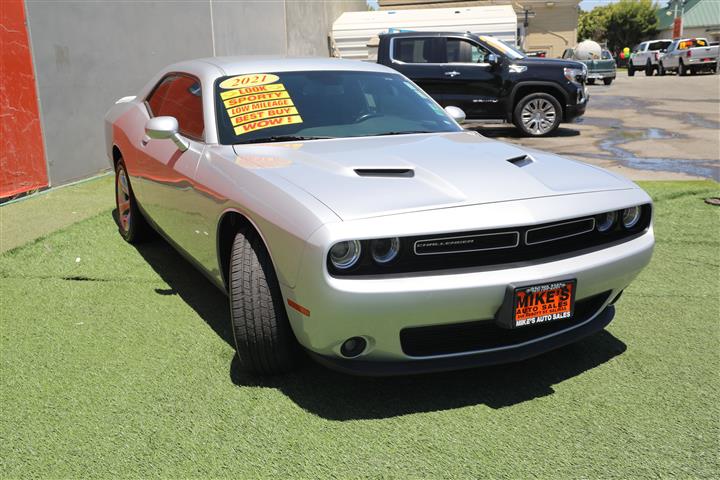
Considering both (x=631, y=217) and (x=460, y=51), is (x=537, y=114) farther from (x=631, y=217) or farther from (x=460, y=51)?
(x=631, y=217)

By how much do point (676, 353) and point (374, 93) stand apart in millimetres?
2242

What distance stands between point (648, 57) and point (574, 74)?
1145 inches

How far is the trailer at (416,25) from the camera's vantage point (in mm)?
20219

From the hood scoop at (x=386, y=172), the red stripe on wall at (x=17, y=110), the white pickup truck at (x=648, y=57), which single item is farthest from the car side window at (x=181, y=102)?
the white pickup truck at (x=648, y=57)

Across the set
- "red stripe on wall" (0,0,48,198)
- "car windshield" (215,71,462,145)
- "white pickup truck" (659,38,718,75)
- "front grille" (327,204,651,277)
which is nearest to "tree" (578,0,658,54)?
"white pickup truck" (659,38,718,75)

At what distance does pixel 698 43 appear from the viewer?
34094 millimetres

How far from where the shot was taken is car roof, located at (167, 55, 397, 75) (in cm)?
408

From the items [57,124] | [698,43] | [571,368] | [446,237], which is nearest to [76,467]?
[446,237]

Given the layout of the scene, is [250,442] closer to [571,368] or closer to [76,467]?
[76,467]

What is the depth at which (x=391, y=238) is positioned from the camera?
8.38 ft

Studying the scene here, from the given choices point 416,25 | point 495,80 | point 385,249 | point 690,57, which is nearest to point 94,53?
point 495,80

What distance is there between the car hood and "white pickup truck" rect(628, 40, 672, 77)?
121ft

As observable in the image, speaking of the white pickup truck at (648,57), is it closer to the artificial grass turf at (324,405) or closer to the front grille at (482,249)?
the artificial grass turf at (324,405)

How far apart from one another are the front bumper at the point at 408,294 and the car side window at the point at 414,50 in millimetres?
9202
